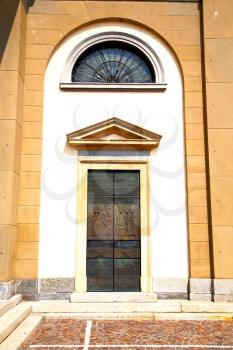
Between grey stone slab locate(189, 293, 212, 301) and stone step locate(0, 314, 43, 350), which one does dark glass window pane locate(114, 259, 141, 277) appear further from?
stone step locate(0, 314, 43, 350)

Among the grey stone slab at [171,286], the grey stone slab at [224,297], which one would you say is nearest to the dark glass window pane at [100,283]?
the grey stone slab at [171,286]

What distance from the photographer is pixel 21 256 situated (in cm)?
904

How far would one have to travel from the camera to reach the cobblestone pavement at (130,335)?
641cm

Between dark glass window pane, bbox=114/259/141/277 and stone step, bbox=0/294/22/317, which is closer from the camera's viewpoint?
stone step, bbox=0/294/22/317

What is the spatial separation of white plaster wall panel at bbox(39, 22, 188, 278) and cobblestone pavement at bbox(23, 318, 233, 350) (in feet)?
5.27

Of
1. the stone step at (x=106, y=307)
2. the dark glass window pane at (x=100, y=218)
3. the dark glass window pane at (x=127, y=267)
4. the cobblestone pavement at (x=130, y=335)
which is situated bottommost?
the cobblestone pavement at (x=130, y=335)

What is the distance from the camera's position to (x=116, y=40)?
10164mm

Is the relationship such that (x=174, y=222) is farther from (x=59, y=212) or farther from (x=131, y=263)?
(x=59, y=212)

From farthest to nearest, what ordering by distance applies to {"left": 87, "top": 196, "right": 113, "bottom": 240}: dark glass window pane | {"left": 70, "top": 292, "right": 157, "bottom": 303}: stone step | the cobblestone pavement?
1. {"left": 87, "top": 196, "right": 113, "bottom": 240}: dark glass window pane
2. {"left": 70, "top": 292, "right": 157, "bottom": 303}: stone step
3. the cobblestone pavement

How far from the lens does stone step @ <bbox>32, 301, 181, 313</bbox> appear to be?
27.7ft

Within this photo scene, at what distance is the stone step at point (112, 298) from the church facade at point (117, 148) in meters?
0.20

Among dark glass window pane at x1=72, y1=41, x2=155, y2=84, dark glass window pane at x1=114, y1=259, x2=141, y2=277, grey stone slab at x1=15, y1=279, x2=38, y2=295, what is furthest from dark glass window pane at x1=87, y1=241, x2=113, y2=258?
dark glass window pane at x1=72, y1=41, x2=155, y2=84

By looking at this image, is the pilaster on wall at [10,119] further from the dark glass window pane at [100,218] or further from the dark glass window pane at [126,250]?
the dark glass window pane at [126,250]

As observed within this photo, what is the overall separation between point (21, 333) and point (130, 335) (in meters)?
1.92
